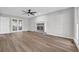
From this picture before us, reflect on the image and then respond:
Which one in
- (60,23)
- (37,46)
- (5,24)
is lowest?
(37,46)

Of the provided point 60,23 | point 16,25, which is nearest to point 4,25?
point 16,25

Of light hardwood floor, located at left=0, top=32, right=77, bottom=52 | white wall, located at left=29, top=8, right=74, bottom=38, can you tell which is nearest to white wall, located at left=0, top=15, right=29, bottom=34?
white wall, located at left=29, top=8, right=74, bottom=38

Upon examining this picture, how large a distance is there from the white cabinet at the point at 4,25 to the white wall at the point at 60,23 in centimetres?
390

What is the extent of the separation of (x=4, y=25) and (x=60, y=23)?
5.81 metres

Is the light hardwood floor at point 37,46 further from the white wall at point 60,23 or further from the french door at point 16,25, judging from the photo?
the french door at point 16,25

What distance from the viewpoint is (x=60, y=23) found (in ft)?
17.5

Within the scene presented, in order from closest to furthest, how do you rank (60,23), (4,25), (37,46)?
1. (37,46)
2. (60,23)
3. (4,25)

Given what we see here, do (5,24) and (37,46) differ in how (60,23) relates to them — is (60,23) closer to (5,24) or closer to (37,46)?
(37,46)

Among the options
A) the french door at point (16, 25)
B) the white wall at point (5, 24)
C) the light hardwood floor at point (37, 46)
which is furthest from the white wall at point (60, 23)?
the white wall at point (5, 24)

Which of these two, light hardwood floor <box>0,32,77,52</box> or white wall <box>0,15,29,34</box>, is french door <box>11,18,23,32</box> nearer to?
white wall <box>0,15,29,34</box>
